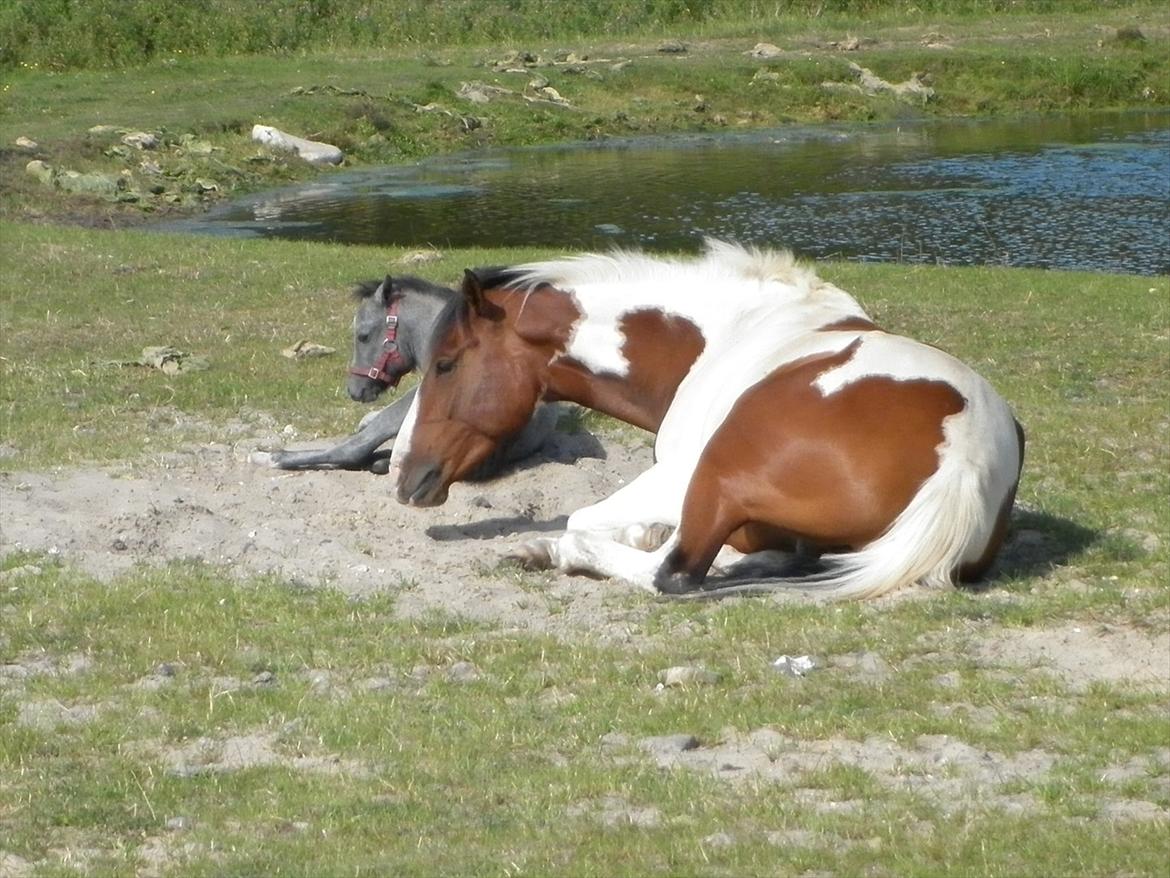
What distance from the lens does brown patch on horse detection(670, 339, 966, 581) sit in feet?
23.5

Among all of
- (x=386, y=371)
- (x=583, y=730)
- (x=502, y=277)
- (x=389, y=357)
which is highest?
(x=502, y=277)

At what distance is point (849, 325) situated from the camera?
26.1ft

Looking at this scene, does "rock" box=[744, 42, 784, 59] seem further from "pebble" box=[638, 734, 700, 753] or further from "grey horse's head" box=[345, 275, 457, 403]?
"pebble" box=[638, 734, 700, 753]

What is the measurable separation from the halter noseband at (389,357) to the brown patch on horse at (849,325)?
334 centimetres

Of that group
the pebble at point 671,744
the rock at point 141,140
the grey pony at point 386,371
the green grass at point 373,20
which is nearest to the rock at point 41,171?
the rock at point 141,140

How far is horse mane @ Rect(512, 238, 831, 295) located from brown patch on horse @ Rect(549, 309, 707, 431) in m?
0.25

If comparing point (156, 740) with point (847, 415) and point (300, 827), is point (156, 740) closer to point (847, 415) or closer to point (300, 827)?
point (300, 827)

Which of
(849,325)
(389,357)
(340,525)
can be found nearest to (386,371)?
(389,357)

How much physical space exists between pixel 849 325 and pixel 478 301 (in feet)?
5.78

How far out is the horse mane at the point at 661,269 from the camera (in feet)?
26.8

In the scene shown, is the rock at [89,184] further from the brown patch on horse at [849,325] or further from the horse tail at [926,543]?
the horse tail at [926,543]

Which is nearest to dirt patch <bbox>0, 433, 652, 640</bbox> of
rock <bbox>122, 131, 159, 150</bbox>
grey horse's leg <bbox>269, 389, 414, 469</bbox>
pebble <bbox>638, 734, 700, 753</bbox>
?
grey horse's leg <bbox>269, 389, 414, 469</bbox>

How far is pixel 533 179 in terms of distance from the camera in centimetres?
2998

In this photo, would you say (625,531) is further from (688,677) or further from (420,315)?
(420,315)
